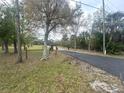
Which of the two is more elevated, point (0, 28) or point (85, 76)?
point (0, 28)

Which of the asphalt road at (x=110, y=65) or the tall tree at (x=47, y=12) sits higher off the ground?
the tall tree at (x=47, y=12)

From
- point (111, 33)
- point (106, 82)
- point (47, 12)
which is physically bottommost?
point (106, 82)

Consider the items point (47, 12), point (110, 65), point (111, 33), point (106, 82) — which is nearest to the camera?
point (106, 82)

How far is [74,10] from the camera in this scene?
1027 inches

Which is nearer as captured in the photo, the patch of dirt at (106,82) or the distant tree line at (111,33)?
the patch of dirt at (106,82)

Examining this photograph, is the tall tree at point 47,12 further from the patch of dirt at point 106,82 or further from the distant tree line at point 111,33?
the distant tree line at point 111,33

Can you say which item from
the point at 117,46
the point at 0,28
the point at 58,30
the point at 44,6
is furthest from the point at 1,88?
the point at 117,46

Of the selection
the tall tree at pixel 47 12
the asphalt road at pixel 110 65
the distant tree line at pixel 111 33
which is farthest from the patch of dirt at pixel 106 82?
the distant tree line at pixel 111 33

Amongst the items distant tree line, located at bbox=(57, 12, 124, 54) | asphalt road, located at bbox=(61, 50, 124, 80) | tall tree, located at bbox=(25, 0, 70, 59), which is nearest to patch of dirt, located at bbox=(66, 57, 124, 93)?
asphalt road, located at bbox=(61, 50, 124, 80)

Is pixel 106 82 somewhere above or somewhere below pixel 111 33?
below

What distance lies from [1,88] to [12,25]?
2706cm

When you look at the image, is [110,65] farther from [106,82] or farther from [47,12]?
[47,12]

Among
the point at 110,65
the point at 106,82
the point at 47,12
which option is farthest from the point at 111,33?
the point at 106,82

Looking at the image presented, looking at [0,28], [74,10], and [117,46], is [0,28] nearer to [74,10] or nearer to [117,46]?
[74,10]
